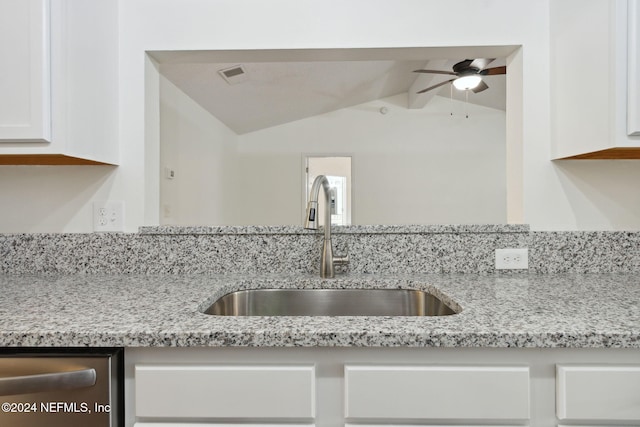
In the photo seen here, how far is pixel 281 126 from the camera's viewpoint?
5.73 metres

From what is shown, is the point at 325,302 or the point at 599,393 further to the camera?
the point at 325,302

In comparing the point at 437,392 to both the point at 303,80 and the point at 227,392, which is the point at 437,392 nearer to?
the point at 227,392

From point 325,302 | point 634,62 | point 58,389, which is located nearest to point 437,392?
point 325,302

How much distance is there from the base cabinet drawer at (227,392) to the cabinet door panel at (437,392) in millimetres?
98

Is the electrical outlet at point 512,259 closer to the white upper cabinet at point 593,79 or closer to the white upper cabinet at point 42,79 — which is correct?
the white upper cabinet at point 593,79

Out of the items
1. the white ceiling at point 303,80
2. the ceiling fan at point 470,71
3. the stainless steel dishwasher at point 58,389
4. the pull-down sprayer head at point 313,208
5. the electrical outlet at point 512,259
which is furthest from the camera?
the ceiling fan at point 470,71

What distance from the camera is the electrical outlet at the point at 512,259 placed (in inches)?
52.8

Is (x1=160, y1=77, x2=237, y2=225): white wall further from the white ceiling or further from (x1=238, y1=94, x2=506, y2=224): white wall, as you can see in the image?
(x1=238, y1=94, x2=506, y2=224): white wall

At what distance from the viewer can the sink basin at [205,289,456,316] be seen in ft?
4.02

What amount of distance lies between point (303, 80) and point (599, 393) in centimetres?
372

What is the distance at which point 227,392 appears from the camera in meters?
0.71

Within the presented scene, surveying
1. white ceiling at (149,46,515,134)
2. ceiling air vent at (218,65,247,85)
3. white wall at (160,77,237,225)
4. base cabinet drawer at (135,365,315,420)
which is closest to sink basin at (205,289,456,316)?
base cabinet drawer at (135,365,315,420)

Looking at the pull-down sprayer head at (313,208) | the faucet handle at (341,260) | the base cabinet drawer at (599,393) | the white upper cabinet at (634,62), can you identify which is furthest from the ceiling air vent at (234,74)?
the base cabinet drawer at (599,393)

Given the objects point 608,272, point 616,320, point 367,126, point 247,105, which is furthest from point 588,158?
point 367,126
